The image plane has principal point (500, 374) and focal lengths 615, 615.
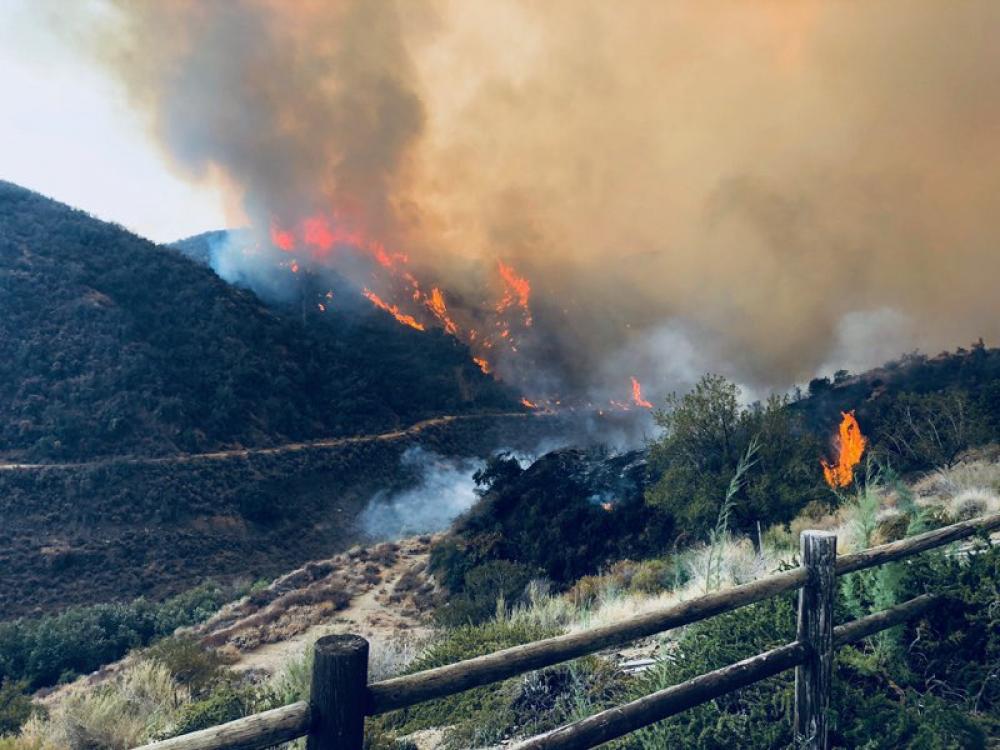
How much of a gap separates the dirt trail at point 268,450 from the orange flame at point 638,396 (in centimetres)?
2191

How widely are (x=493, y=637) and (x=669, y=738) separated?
14.0 feet

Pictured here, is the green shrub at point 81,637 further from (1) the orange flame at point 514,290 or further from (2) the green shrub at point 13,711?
(1) the orange flame at point 514,290

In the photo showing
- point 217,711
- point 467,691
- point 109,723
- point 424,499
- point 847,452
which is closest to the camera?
point 467,691

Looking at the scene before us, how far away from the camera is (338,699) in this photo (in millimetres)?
2822

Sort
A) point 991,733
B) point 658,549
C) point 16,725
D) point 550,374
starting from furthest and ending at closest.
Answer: point 550,374
point 658,549
point 16,725
point 991,733

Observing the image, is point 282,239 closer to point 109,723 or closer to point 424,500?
point 424,500

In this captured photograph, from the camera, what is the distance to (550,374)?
86125mm

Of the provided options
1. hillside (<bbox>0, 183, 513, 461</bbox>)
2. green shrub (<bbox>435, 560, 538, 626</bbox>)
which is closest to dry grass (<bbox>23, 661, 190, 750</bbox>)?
green shrub (<bbox>435, 560, 538, 626</bbox>)

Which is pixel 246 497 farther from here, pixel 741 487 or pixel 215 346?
pixel 741 487

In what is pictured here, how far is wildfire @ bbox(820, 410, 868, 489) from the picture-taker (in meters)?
22.9

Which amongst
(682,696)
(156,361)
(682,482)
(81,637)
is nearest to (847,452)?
(682,482)

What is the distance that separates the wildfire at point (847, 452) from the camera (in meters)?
22.9

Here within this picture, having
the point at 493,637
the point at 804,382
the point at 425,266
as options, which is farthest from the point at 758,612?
the point at 425,266

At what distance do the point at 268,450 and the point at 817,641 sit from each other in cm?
4712
